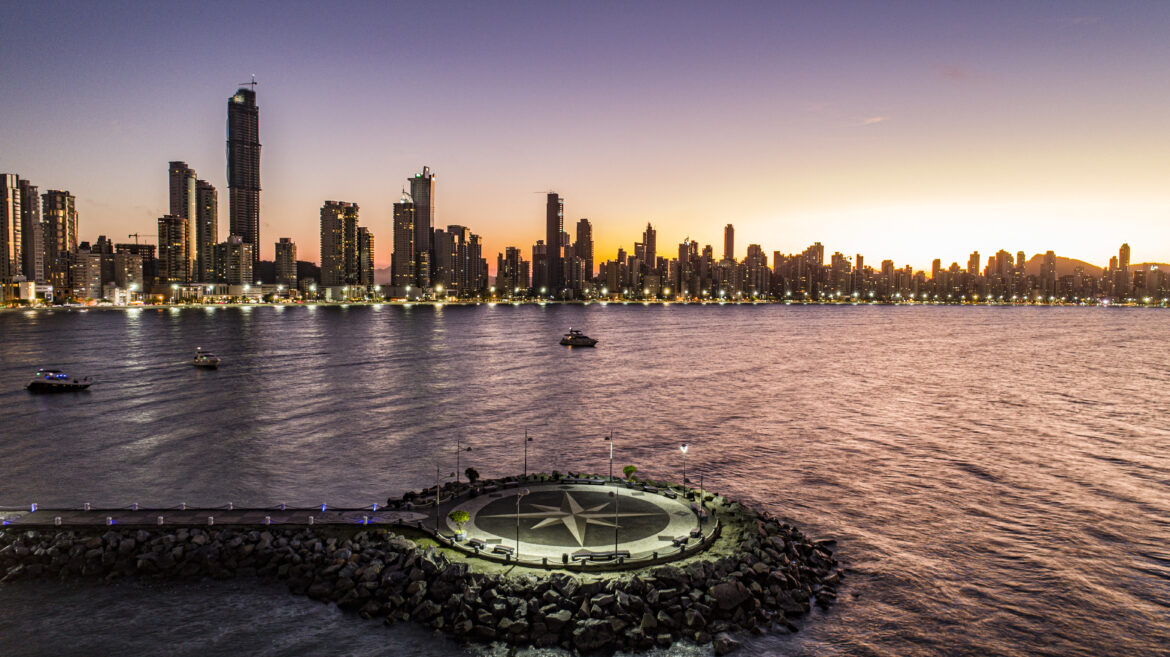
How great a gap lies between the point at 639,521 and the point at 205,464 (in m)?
33.6

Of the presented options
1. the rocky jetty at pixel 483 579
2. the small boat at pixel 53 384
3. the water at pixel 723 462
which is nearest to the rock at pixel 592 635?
the rocky jetty at pixel 483 579

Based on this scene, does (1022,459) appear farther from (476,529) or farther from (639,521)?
(476,529)

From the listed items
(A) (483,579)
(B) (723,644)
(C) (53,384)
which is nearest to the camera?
(B) (723,644)

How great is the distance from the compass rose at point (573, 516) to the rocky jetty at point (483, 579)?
14.9 feet

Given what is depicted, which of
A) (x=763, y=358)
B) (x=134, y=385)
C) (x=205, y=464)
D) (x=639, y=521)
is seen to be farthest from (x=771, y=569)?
(x=763, y=358)

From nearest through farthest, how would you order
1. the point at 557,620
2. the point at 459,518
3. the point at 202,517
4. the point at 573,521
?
the point at 557,620
the point at 459,518
the point at 573,521
the point at 202,517

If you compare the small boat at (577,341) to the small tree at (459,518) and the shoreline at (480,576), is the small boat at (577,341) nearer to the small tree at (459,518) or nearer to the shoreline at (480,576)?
the shoreline at (480,576)

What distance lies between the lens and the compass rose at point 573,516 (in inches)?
1187

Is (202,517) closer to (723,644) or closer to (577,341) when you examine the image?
(723,644)

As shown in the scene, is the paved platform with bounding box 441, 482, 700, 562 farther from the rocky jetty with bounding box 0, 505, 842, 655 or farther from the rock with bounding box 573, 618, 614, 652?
the rock with bounding box 573, 618, 614, 652

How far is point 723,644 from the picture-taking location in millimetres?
23000

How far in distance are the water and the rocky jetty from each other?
997 mm

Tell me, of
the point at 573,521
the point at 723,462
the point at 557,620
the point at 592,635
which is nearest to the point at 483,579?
the point at 557,620

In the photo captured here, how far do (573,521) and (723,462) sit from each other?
20995 mm
